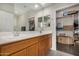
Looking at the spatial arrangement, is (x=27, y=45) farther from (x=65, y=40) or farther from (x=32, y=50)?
(x=65, y=40)

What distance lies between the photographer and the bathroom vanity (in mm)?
1076

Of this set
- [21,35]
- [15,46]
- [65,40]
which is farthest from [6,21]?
[65,40]

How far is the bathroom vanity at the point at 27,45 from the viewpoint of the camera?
108 centimetres

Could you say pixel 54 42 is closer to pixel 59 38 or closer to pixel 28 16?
pixel 59 38

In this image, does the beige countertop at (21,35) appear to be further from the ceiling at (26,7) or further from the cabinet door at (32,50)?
the ceiling at (26,7)

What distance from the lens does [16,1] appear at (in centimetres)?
A: 143

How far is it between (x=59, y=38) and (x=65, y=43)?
0.43 feet

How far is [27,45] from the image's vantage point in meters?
1.38

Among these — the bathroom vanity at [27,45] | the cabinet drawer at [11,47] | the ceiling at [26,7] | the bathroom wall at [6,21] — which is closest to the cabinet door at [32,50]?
the bathroom vanity at [27,45]

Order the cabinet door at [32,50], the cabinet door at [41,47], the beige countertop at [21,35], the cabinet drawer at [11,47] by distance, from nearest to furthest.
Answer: the cabinet drawer at [11,47] → the beige countertop at [21,35] → the cabinet door at [32,50] → the cabinet door at [41,47]

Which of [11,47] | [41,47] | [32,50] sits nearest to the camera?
[11,47]

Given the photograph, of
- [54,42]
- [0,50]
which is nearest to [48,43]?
[54,42]

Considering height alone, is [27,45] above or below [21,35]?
below

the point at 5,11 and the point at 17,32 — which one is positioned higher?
the point at 5,11
